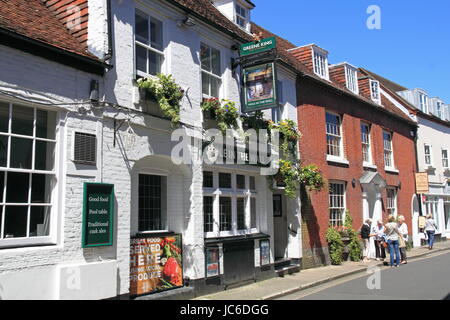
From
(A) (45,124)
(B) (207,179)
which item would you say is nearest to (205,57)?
(B) (207,179)

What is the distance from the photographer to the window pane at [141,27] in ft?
30.7

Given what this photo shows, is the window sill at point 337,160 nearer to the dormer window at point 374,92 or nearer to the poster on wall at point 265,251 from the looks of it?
the poster on wall at point 265,251

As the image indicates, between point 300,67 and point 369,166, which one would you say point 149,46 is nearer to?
point 300,67

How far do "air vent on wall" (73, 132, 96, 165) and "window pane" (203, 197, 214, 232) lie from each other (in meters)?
3.76

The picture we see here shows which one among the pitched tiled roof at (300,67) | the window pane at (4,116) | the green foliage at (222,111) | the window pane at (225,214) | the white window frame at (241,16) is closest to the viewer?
the window pane at (4,116)

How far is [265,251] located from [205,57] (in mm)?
5698

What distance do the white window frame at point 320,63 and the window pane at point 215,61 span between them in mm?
6741

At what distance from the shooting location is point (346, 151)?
56.9ft

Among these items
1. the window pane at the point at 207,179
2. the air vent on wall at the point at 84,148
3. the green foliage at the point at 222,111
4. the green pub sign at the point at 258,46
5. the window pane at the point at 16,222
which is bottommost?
the window pane at the point at 16,222

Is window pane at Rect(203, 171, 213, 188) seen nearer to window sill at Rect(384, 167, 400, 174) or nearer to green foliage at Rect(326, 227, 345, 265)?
green foliage at Rect(326, 227, 345, 265)

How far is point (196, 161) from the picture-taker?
33.5 feet

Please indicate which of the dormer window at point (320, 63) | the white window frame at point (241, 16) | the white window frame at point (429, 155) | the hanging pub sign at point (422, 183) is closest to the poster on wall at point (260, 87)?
the white window frame at point (241, 16)
